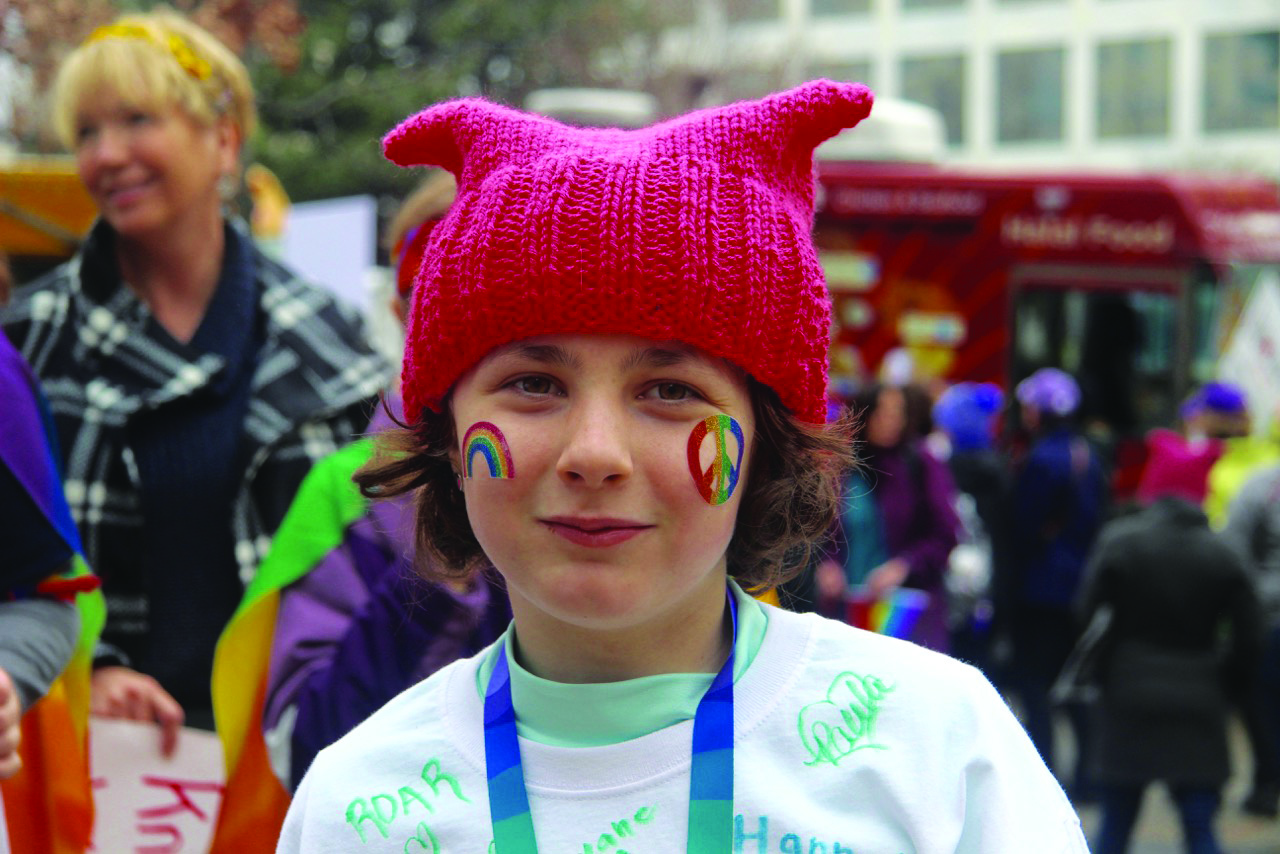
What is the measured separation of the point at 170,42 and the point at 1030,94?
35.2m

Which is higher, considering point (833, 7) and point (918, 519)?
point (918, 519)

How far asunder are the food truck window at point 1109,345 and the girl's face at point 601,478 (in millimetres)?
10836

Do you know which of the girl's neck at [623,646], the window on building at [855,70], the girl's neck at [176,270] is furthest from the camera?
the window on building at [855,70]

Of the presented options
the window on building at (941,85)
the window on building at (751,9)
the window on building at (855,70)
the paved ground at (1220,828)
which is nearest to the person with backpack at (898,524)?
the paved ground at (1220,828)

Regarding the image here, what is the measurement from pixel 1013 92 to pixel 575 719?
120ft

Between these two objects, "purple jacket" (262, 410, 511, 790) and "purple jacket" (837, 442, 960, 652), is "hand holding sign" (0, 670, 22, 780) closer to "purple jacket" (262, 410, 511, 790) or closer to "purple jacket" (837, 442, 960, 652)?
"purple jacket" (262, 410, 511, 790)

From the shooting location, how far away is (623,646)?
1553mm

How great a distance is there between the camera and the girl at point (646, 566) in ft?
4.78

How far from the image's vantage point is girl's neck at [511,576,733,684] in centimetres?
155

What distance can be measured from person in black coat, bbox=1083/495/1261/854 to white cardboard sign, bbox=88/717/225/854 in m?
4.09

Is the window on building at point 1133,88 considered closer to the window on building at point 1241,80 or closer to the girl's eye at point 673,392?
the window on building at point 1241,80

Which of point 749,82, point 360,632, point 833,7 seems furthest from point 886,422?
point 833,7

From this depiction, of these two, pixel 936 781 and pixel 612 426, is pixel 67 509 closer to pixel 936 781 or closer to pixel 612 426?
pixel 612 426

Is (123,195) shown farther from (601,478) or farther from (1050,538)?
(1050,538)
